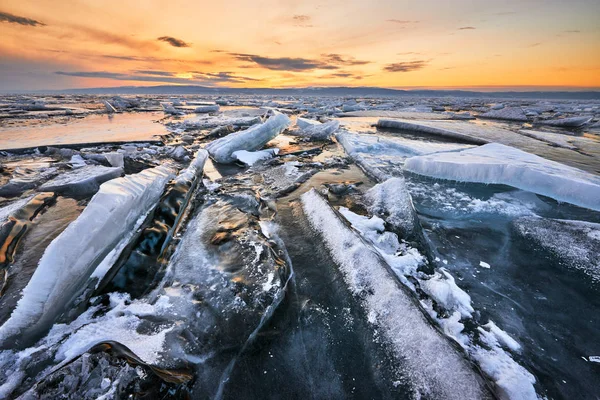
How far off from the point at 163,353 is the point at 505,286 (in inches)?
100

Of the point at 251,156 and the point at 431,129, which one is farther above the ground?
the point at 431,129

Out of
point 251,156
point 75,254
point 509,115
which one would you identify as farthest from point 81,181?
point 509,115

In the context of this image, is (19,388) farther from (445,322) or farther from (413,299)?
(445,322)

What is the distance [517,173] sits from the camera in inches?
159

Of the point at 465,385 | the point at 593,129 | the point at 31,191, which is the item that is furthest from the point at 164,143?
the point at 593,129

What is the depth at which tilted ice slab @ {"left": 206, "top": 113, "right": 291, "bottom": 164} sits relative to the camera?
18.7 ft

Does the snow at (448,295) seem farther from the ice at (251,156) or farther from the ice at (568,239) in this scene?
the ice at (251,156)

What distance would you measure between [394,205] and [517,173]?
8.70ft

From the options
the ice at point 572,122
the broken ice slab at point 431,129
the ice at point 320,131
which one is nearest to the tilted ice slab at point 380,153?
the ice at point 320,131

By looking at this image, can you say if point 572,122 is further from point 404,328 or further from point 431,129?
point 404,328

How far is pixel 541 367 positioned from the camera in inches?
55.3

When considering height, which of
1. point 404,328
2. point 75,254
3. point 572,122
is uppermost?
point 572,122

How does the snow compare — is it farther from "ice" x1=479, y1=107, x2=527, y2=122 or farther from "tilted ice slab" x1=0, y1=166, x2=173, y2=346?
"ice" x1=479, y1=107, x2=527, y2=122

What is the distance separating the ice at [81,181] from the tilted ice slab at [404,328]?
357cm
